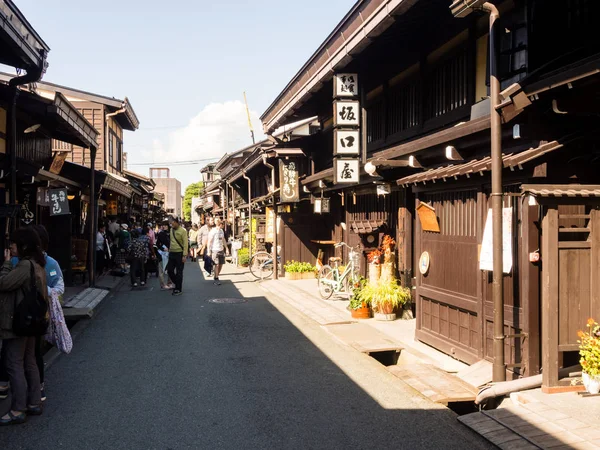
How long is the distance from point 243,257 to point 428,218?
19.7 m

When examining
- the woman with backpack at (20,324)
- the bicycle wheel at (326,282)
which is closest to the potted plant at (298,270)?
the bicycle wheel at (326,282)

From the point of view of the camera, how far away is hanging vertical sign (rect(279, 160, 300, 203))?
66.0 feet

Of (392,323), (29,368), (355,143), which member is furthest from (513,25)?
(29,368)

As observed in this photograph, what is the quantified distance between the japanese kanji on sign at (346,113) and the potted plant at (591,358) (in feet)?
26.4

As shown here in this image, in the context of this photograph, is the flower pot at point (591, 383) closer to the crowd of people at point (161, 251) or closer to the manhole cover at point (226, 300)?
the manhole cover at point (226, 300)

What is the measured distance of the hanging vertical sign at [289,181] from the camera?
2011cm

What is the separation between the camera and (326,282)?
626 inches

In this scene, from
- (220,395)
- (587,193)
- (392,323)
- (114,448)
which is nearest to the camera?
(114,448)

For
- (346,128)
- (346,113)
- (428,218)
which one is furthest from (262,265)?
(428,218)

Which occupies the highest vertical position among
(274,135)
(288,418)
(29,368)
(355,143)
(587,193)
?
(274,135)

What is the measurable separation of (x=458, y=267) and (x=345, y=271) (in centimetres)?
682

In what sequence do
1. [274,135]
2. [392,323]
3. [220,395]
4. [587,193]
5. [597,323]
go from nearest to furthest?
1. [587,193]
2. [597,323]
3. [220,395]
4. [392,323]
5. [274,135]

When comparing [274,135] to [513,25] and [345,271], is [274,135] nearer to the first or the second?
[345,271]

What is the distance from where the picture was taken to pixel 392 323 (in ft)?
40.0
